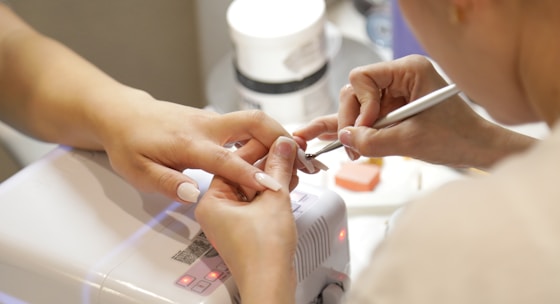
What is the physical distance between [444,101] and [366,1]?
26.2 inches

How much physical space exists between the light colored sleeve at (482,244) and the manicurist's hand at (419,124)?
1.20 ft

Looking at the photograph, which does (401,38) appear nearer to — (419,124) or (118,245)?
(419,124)

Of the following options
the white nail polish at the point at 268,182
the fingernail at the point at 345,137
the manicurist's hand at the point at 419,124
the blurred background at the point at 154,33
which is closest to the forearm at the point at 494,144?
the manicurist's hand at the point at 419,124

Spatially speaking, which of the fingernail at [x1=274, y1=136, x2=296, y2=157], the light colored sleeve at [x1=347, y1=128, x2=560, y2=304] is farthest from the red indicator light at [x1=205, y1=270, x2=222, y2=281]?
the light colored sleeve at [x1=347, y1=128, x2=560, y2=304]

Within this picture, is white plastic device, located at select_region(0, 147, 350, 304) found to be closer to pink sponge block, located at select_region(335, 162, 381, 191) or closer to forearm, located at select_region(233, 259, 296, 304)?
forearm, located at select_region(233, 259, 296, 304)

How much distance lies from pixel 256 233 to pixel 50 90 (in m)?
0.34

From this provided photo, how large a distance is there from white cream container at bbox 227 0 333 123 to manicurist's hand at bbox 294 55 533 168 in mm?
245

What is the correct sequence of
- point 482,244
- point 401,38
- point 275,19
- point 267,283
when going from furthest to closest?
point 401,38 → point 275,19 → point 267,283 → point 482,244

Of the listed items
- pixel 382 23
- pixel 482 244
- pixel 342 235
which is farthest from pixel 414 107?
pixel 382 23

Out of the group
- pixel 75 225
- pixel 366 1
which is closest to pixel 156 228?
pixel 75 225

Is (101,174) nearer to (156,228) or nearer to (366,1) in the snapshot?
(156,228)

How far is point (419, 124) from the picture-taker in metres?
0.75

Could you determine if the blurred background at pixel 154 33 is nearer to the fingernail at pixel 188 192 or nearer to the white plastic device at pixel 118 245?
the white plastic device at pixel 118 245

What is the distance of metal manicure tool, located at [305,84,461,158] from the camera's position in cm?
71
